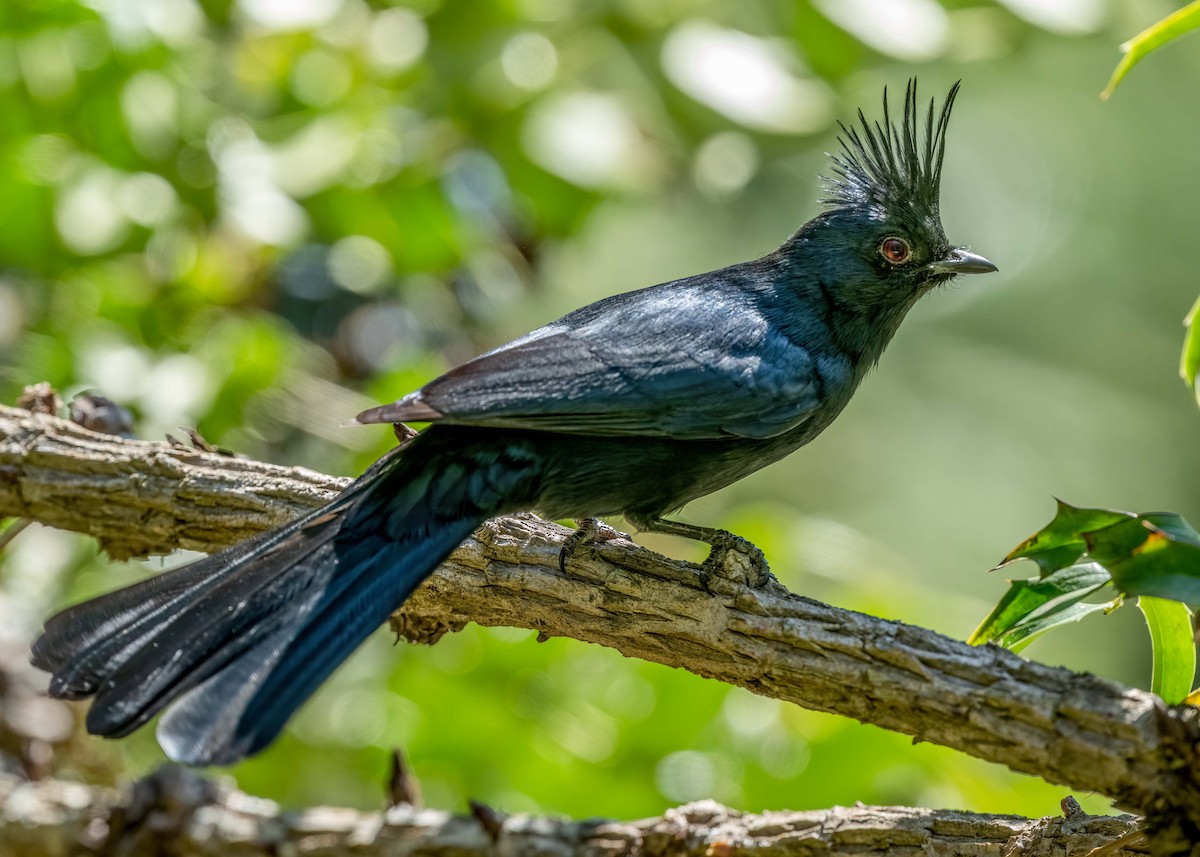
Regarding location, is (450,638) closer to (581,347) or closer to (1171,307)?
(581,347)

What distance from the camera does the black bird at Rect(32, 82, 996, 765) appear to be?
8.60 feet

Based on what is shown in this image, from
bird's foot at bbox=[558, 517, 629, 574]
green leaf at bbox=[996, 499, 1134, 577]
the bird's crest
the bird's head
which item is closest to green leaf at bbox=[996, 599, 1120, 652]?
green leaf at bbox=[996, 499, 1134, 577]

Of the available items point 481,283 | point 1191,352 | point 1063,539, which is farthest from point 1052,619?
point 481,283

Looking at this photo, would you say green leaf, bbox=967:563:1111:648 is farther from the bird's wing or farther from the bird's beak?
the bird's beak

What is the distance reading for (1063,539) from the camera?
253 centimetres

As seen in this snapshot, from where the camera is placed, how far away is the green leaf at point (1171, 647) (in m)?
2.58

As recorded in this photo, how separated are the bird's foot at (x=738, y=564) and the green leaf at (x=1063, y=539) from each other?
2.13ft

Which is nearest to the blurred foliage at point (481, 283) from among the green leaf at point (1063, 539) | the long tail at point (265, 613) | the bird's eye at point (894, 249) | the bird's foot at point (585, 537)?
the bird's foot at point (585, 537)

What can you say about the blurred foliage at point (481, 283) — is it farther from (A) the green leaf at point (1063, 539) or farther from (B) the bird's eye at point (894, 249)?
(A) the green leaf at point (1063, 539)

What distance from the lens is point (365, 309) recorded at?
19.7 feet

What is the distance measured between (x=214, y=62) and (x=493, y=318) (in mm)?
1807

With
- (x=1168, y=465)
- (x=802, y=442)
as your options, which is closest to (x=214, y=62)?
(x=802, y=442)

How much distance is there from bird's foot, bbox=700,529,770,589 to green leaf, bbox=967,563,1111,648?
0.56 m

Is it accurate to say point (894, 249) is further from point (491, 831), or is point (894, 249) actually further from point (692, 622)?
point (491, 831)
